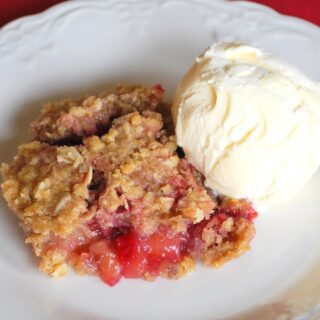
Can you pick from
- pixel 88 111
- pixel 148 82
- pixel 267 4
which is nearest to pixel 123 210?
pixel 88 111

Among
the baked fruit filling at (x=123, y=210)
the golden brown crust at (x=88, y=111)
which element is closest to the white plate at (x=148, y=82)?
the baked fruit filling at (x=123, y=210)

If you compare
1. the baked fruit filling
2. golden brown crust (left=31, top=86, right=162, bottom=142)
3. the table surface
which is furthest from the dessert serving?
the table surface

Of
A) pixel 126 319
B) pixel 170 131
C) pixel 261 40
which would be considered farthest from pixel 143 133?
pixel 261 40

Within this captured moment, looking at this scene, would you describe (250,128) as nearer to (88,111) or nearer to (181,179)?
(181,179)

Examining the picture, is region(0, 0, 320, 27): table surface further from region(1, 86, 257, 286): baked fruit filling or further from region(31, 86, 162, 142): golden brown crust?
region(1, 86, 257, 286): baked fruit filling

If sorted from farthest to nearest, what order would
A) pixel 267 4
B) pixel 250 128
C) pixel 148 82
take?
pixel 267 4, pixel 148 82, pixel 250 128

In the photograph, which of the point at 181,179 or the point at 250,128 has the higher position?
the point at 250,128

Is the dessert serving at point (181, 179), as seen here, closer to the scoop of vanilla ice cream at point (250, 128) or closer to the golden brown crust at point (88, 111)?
the scoop of vanilla ice cream at point (250, 128)
